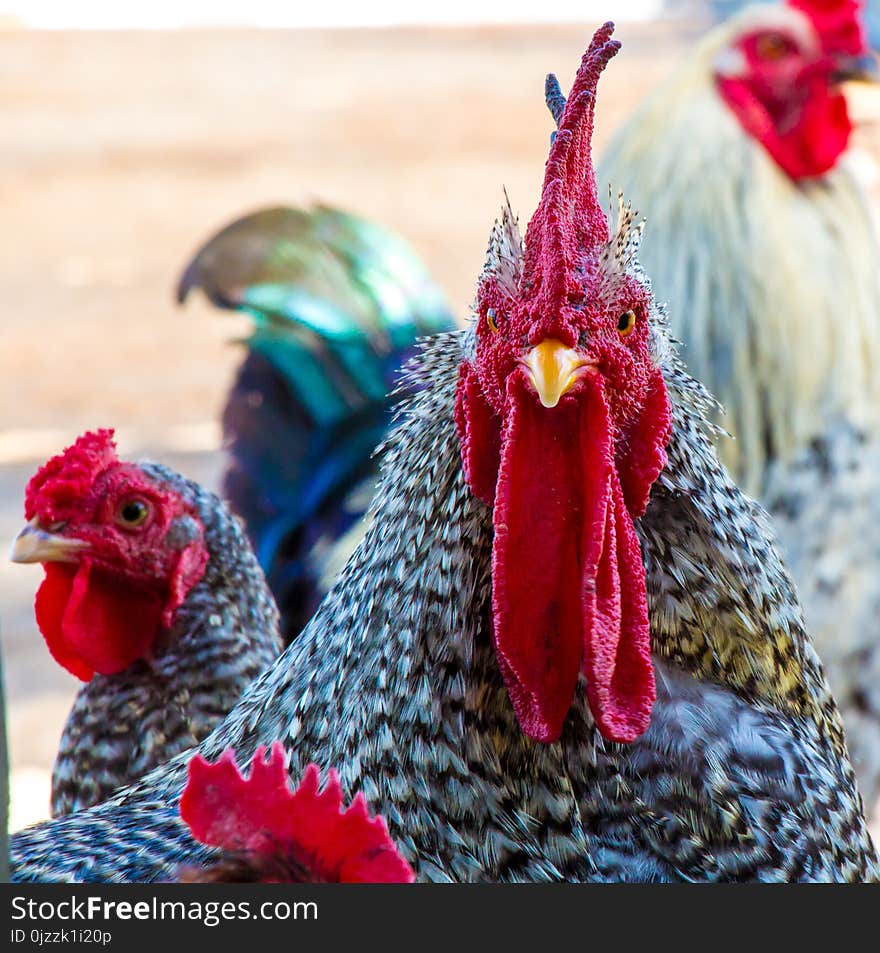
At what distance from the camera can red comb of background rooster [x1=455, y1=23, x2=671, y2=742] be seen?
1.71 m

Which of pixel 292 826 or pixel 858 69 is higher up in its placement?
pixel 858 69

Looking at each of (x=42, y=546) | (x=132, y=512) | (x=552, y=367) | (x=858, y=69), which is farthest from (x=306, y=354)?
(x=552, y=367)

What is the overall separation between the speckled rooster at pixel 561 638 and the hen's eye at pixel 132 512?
69 cm

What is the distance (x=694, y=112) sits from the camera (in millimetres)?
3705

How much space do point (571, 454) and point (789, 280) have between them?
2.09 metres

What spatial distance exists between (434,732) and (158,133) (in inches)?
472

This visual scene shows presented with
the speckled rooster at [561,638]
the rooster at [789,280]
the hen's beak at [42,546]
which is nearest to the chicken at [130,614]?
the hen's beak at [42,546]

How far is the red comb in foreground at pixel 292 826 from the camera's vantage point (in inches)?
63.4

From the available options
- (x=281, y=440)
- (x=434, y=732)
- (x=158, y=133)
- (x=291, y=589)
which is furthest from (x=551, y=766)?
(x=158, y=133)

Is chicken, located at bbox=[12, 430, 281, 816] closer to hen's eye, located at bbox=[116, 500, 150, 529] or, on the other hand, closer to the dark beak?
hen's eye, located at bbox=[116, 500, 150, 529]

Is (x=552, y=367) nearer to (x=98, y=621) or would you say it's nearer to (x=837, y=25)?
(x=98, y=621)

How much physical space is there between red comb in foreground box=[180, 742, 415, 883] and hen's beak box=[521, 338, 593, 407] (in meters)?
0.52

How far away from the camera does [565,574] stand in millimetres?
1769

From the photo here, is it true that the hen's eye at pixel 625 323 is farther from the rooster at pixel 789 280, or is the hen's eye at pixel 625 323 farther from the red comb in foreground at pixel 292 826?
the rooster at pixel 789 280
